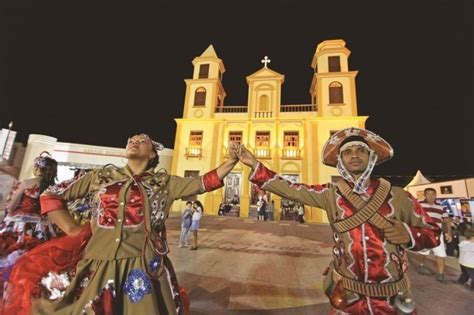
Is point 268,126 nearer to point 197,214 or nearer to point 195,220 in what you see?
point 197,214

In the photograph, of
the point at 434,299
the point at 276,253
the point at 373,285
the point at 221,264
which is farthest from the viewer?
the point at 276,253

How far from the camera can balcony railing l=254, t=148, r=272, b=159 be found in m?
18.3

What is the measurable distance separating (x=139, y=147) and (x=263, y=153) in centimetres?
1677

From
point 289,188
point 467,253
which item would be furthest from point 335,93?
point 289,188

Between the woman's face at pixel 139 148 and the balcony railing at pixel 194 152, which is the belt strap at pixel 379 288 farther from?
the balcony railing at pixel 194 152

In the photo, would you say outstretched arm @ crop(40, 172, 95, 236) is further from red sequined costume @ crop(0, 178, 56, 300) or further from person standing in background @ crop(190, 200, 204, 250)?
person standing in background @ crop(190, 200, 204, 250)

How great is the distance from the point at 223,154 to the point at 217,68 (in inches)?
341

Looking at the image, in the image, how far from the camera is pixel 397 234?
1454mm

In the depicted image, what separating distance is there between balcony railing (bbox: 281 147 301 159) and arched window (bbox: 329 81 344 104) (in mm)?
4945

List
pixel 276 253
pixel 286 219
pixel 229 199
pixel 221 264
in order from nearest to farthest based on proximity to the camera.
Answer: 1. pixel 221 264
2. pixel 276 253
3. pixel 286 219
4. pixel 229 199

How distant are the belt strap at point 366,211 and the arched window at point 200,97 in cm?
1994

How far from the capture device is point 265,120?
62.4 feet

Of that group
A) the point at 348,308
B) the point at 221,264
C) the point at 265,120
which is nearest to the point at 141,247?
the point at 348,308

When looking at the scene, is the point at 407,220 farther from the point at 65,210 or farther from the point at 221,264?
the point at 221,264
